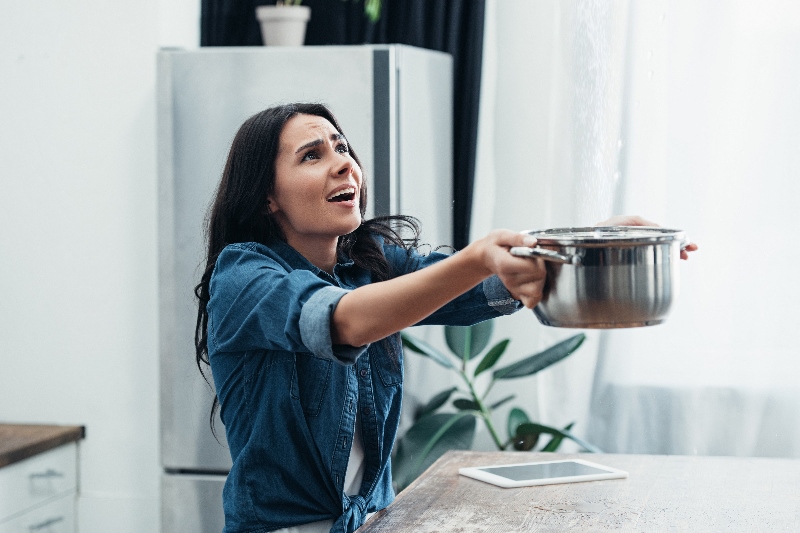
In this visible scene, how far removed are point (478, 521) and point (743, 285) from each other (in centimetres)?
153

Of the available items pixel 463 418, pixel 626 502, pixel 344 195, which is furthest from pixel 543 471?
pixel 463 418

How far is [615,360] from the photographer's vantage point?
274 centimetres

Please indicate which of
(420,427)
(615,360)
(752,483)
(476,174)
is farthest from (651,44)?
(752,483)

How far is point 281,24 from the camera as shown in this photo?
2705mm

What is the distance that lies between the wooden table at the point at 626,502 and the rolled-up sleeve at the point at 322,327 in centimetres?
27

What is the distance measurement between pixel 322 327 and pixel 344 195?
401 millimetres

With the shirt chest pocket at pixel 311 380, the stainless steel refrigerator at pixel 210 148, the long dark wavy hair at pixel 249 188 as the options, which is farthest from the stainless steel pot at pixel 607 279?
the stainless steel refrigerator at pixel 210 148

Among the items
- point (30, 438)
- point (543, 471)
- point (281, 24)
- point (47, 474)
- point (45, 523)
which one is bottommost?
point (45, 523)

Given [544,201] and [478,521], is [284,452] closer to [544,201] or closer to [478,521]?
[478,521]

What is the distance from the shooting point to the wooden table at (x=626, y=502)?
1319 millimetres

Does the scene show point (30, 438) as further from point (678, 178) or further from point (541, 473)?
point (678, 178)

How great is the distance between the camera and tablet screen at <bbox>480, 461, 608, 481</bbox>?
1.59 m

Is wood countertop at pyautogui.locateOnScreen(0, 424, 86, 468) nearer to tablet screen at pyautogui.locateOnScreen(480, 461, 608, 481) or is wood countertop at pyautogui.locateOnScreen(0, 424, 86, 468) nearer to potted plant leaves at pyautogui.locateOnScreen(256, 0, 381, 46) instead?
potted plant leaves at pyautogui.locateOnScreen(256, 0, 381, 46)

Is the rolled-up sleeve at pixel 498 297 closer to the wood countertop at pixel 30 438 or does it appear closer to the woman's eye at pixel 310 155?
the woman's eye at pixel 310 155
